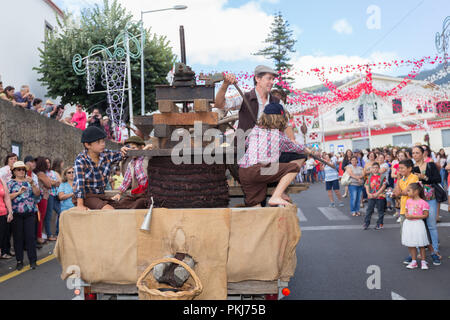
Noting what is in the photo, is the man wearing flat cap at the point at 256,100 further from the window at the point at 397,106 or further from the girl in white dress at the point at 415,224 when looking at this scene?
the window at the point at 397,106

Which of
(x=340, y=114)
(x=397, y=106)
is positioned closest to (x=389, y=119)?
(x=397, y=106)

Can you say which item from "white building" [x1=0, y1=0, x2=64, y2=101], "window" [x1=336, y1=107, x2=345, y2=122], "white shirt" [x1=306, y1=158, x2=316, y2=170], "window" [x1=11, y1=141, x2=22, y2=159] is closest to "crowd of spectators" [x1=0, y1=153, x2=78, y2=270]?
"window" [x1=11, y1=141, x2=22, y2=159]

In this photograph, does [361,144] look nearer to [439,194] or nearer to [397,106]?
[397,106]

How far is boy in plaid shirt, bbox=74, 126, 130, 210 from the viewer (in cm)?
391

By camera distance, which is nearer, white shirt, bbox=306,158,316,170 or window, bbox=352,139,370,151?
white shirt, bbox=306,158,316,170

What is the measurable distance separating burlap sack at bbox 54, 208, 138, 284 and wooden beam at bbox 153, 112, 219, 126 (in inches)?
50.8

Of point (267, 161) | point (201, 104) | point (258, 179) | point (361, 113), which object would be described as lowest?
point (258, 179)

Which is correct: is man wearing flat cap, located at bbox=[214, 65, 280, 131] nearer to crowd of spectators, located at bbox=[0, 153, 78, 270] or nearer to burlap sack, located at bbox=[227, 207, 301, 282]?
burlap sack, located at bbox=[227, 207, 301, 282]

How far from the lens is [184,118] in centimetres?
418

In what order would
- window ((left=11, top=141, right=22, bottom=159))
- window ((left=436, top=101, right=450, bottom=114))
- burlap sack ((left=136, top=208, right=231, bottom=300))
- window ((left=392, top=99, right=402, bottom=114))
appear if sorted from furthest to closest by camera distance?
1. window ((left=392, top=99, right=402, bottom=114))
2. window ((left=436, top=101, right=450, bottom=114))
3. window ((left=11, top=141, right=22, bottom=159))
4. burlap sack ((left=136, top=208, right=231, bottom=300))

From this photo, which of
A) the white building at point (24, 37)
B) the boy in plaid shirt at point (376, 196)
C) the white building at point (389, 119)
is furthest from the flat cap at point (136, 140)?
the white building at point (389, 119)

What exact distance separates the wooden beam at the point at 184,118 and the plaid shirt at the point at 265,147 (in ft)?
1.48

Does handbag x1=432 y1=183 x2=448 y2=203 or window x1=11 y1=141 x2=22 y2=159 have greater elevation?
window x1=11 y1=141 x2=22 y2=159

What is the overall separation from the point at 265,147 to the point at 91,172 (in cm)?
176
